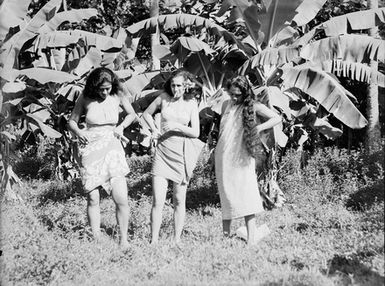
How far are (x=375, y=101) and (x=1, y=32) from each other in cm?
580

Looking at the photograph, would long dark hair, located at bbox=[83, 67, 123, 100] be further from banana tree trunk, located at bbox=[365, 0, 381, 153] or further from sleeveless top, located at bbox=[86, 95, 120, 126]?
banana tree trunk, located at bbox=[365, 0, 381, 153]

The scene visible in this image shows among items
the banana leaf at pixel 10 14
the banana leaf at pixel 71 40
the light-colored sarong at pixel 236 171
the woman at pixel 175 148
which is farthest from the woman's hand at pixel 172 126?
the banana leaf at pixel 10 14

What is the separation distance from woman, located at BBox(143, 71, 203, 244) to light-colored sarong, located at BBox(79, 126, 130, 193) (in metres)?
0.40

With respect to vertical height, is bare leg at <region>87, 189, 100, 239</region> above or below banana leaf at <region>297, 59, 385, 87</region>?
below

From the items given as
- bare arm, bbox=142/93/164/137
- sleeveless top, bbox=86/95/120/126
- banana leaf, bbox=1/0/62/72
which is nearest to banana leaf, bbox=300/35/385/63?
bare arm, bbox=142/93/164/137

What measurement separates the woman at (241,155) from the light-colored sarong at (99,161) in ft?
3.43

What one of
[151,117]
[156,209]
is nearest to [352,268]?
[156,209]

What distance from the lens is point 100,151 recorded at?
5227mm

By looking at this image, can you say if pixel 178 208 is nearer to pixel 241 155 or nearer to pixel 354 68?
pixel 241 155

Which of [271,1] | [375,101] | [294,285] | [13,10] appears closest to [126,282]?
[294,285]

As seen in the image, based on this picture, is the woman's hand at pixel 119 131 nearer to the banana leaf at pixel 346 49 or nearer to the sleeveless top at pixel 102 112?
the sleeveless top at pixel 102 112

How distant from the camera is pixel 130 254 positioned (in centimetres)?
472

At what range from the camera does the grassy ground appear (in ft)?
13.2

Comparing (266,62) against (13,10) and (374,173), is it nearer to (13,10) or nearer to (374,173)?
(374,173)
